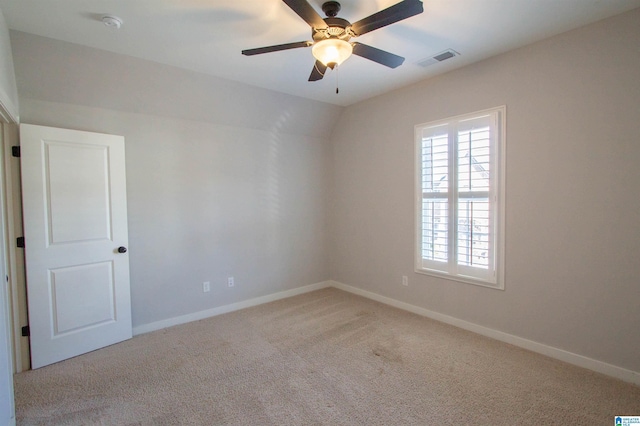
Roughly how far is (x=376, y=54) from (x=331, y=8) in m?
0.43

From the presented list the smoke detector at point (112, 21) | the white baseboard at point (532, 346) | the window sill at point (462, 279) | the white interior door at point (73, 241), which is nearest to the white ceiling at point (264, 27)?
the smoke detector at point (112, 21)

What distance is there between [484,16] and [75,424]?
4.08m

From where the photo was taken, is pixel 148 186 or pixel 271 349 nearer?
pixel 271 349

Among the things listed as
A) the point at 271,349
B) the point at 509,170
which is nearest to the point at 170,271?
the point at 271,349

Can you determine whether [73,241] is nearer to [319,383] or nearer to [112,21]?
[112,21]

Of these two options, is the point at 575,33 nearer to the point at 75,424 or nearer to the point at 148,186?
the point at 148,186

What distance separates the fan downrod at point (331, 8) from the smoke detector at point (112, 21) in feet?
5.01

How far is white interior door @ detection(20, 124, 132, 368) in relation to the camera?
2.67m

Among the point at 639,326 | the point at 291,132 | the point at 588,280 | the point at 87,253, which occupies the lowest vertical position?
the point at 639,326

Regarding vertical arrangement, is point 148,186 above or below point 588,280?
above

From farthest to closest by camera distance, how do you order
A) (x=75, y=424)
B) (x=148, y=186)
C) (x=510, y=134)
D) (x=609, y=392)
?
(x=148, y=186) < (x=510, y=134) < (x=609, y=392) < (x=75, y=424)

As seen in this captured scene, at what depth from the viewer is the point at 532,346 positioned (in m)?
2.83

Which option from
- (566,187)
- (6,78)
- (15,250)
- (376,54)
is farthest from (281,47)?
(15,250)

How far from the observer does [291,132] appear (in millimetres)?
4465
